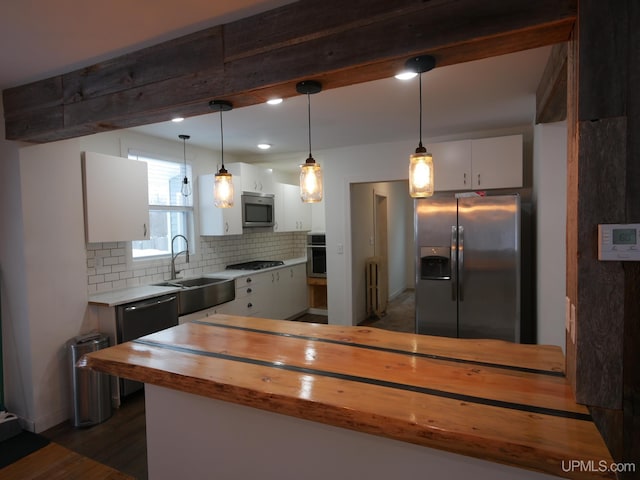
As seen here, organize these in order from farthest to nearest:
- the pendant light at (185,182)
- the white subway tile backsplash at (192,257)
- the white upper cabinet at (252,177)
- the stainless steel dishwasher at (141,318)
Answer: the white upper cabinet at (252,177) → the pendant light at (185,182) → the white subway tile backsplash at (192,257) → the stainless steel dishwasher at (141,318)

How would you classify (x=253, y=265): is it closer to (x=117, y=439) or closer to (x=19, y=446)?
(x=117, y=439)

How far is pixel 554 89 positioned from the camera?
2107 mm

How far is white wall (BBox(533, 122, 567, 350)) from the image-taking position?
2758 mm

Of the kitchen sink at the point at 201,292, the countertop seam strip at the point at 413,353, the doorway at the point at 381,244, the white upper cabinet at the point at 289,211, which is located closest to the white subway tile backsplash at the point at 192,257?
the kitchen sink at the point at 201,292

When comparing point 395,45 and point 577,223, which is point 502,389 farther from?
point 395,45

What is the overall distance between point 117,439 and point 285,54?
2.84 meters

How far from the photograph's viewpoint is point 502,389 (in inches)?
49.2

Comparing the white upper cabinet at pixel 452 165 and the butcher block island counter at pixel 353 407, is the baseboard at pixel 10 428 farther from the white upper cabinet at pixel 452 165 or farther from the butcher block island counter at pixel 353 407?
the white upper cabinet at pixel 452 165

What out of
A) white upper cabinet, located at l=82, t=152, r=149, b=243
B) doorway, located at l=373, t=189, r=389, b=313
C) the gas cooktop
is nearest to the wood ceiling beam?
white upper cabinet, located at l=82, t=152, r=149, b=243

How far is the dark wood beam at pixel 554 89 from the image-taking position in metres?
1.87

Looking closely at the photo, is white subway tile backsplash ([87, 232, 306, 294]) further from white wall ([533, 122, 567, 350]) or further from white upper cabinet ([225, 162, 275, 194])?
white wall ([533, 122, 567, 350])

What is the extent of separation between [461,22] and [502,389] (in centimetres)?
134

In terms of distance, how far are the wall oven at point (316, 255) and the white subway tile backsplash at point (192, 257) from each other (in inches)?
26.1

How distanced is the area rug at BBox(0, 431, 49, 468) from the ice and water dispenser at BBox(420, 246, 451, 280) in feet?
11.4
